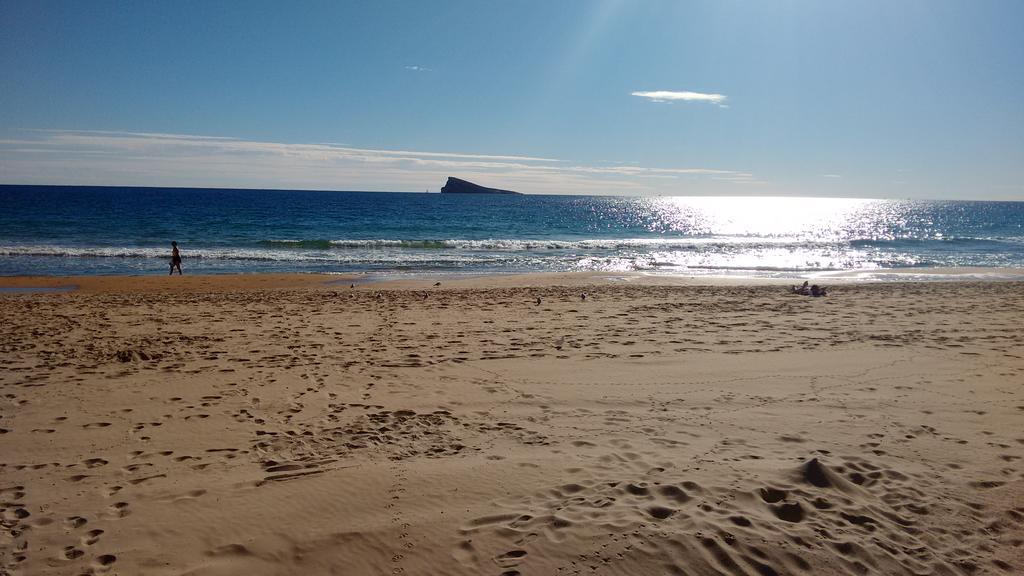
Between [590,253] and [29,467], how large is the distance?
31.4 metres

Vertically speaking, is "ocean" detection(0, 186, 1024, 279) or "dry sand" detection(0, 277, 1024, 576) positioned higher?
"ocean" detection(0, 186, 1024, 279)

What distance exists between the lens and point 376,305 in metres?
14.5

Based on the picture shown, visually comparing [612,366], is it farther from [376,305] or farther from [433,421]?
[376,305]

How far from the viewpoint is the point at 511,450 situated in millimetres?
5617

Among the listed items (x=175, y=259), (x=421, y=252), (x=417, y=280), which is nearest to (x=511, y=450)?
(x=417, y=280)

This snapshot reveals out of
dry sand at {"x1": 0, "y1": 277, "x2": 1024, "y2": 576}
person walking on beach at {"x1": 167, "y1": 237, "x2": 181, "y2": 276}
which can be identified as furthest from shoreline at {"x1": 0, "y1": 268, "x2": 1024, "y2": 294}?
dry sand at {"x1": 0, "y1": 277, "x2": 1024, "y2": 576}

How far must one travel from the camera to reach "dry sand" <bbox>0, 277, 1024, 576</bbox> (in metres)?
4.00

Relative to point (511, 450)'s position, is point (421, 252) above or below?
above

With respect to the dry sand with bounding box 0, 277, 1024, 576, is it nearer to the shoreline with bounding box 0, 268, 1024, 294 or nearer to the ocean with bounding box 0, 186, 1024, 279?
the shoreline with bounding box 0, 268, 1024, 294

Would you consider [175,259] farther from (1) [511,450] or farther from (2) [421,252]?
(1) [511,450]

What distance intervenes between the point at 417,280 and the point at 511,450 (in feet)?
55.0

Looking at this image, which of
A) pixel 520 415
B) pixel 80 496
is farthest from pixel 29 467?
pixel 520 415

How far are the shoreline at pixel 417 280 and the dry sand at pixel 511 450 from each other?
9.11 meters

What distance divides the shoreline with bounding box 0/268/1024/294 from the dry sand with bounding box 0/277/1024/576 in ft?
29.9
